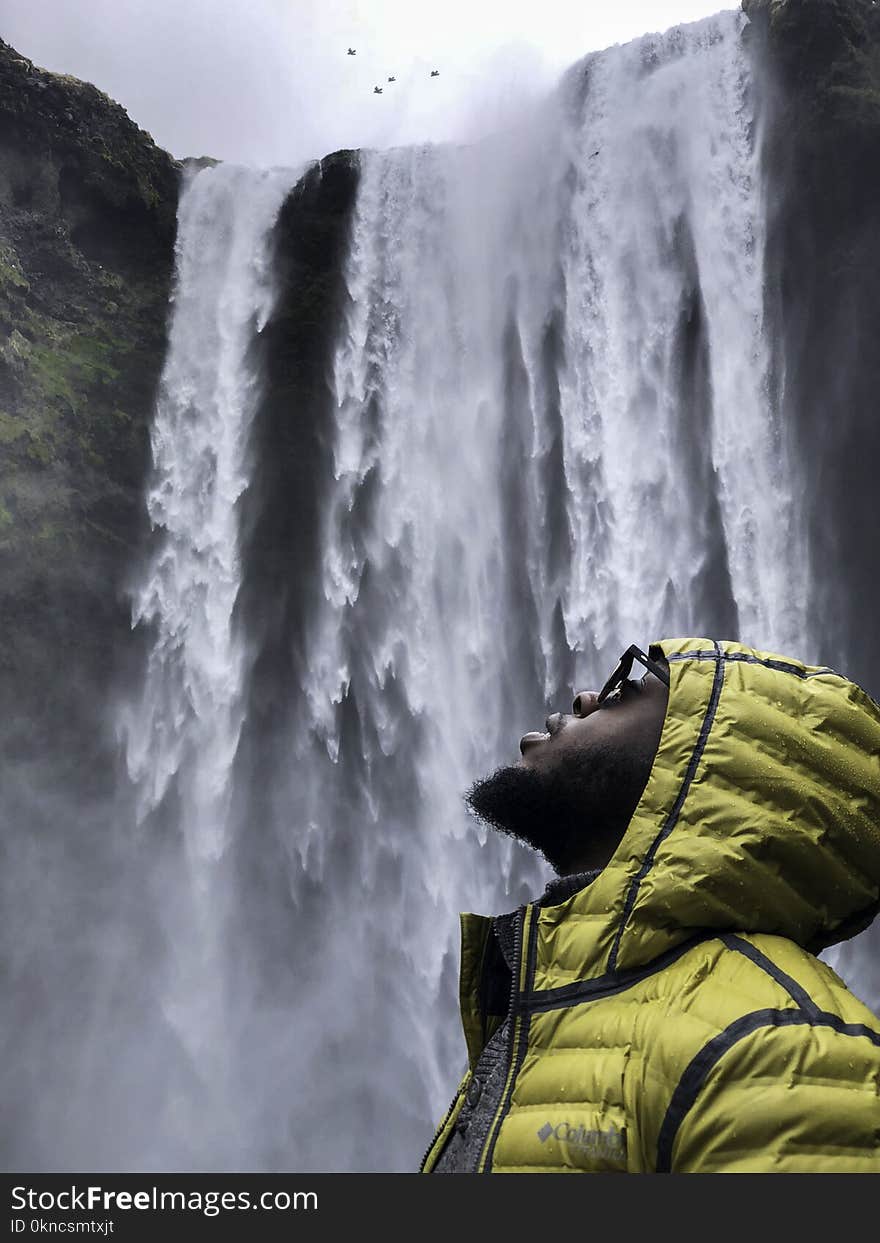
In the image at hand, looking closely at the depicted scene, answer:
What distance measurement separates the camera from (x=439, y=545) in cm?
1587

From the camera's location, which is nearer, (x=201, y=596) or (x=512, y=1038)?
(x=512, y=1038)

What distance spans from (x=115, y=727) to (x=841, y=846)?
15141 millimetres

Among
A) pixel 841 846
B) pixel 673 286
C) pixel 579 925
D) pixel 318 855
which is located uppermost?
pixel 673 286

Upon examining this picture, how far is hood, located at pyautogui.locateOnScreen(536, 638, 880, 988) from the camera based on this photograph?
5.58 ft

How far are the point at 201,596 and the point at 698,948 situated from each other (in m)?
15.1

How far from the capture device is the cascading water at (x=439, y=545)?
13945 mm

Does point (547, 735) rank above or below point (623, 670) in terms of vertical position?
below

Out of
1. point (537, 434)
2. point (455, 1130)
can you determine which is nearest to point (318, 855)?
point (537, 434)

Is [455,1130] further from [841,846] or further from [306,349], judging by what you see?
[306,349]

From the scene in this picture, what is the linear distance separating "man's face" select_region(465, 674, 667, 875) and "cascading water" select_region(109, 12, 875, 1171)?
11.9m

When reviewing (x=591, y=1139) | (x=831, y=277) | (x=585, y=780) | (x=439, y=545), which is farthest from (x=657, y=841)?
(x=831, y=277)

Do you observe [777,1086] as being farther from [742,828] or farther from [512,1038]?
[512,1038]

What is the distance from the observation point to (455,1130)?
1.96m

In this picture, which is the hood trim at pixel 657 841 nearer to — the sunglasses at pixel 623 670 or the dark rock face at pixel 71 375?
the sunglasses at pixel 623 670
